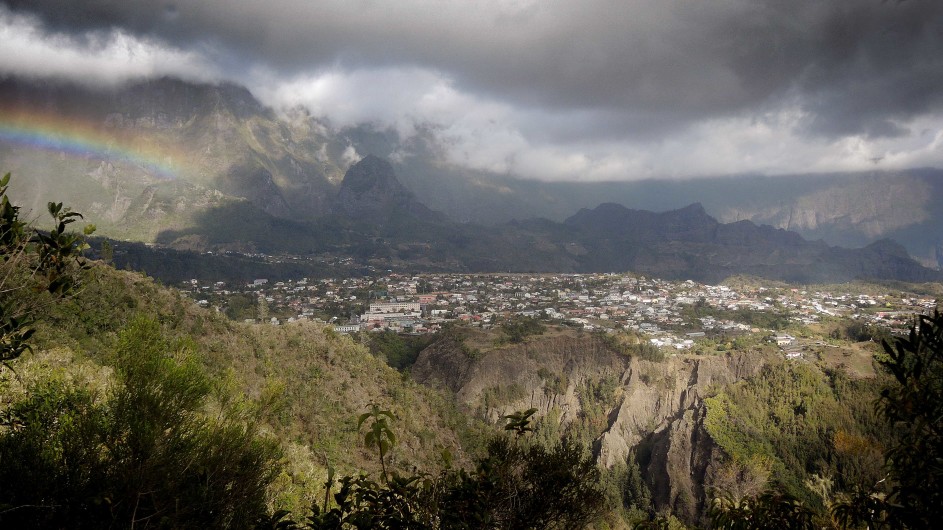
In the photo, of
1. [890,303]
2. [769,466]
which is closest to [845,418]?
[769,466]

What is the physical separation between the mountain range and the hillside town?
981 inches

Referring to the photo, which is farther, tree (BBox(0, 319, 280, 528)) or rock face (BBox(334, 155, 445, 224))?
rock face (BBox(334, 155, 445, 224))

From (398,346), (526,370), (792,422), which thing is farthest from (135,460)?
(398,346)

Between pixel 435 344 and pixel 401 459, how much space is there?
22827 mm

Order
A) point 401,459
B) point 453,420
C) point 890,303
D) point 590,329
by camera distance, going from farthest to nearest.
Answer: point 890,303 → point 590,329 → point 453,420 → point 401,459

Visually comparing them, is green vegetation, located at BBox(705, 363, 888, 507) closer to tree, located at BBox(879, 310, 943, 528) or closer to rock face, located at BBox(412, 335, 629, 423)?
rock face, located at BBox(412, 335, 629, 423)

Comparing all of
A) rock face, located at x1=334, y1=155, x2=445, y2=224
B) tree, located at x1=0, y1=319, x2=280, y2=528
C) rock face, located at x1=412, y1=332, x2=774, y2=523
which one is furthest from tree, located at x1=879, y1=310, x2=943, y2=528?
rock face, located at x1=334, y1=155, x2=445, y2=224

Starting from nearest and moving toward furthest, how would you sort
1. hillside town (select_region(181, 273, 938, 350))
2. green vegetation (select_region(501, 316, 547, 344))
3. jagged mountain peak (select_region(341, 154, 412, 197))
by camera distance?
green vegetation (select_region(501, 316, 547, 344)) → hillside town (select_region(181, 273, 938, 350)) → jagged mountain peak (select_region(341, 154, 412, 197))

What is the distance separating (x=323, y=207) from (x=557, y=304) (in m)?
108

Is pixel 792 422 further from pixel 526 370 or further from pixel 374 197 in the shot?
pixel 374 197

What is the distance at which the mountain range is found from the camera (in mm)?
88812

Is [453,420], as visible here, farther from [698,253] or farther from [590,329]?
[698,253]

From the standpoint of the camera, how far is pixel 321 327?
27109 millimetres

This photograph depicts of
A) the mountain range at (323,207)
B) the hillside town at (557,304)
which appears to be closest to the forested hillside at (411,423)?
the hillside town at (557,304)
